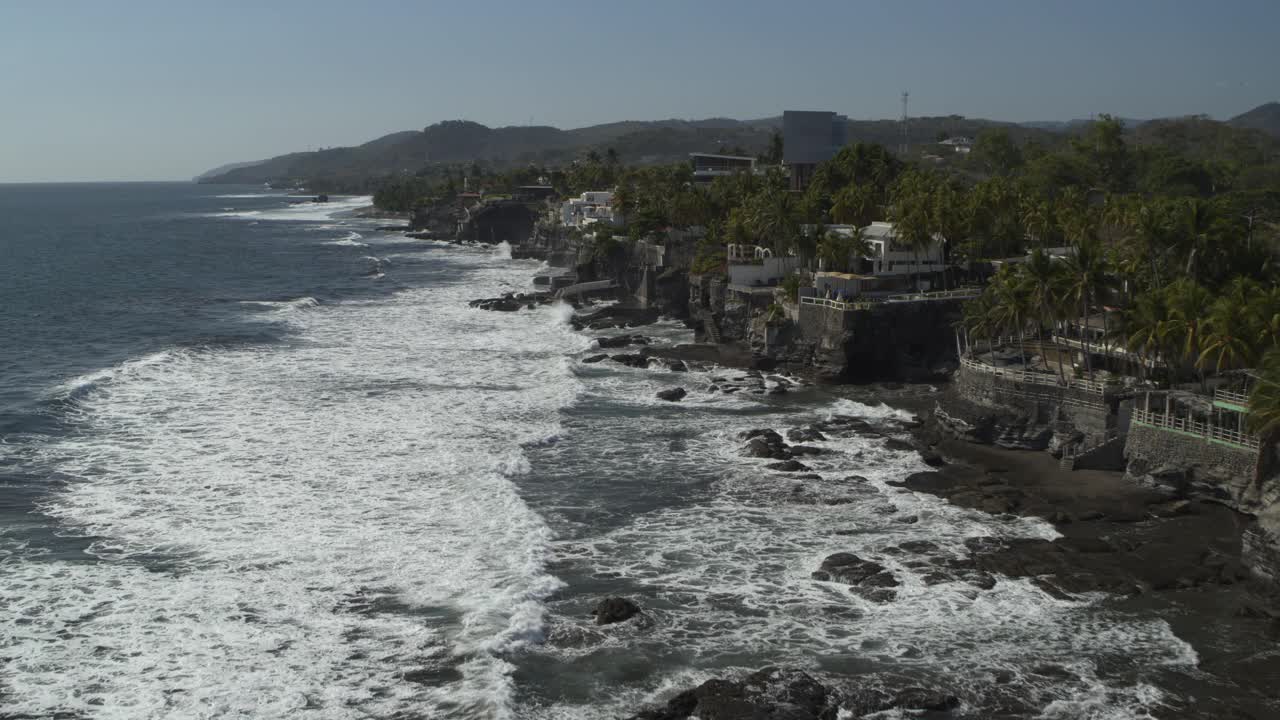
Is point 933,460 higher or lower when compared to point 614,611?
A: higher

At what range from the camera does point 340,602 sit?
103 feet

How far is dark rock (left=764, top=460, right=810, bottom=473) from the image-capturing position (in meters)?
43.8

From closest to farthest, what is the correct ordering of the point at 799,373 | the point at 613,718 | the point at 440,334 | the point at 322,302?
the point at 613,718 < the point at 799,373 < the point at 440,334 < the point at 322,302

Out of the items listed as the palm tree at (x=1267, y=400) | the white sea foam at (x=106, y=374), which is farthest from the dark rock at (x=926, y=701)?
the white sea foam at (x=106, y=374)

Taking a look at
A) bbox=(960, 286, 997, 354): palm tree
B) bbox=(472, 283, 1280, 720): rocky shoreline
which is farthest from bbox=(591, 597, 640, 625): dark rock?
bbox=(960, 286, 997, 354): palm tree

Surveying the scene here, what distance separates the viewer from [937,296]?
65.3 m

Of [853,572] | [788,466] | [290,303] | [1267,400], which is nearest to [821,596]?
[853,572]

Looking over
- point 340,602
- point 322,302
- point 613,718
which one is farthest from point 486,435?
point 322,302

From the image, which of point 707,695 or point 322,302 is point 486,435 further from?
point 322,302

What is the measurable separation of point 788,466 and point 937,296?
26.1m

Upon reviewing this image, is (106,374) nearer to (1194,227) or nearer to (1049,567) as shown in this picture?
(1049,567)

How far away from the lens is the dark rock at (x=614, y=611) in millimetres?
30188

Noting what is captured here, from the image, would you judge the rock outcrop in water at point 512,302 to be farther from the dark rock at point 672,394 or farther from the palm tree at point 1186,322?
the palm tree at point 1186,322

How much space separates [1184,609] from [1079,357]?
2224 centimetres
